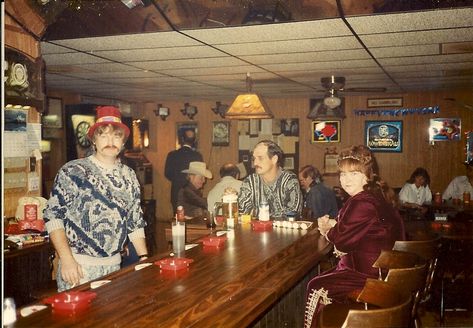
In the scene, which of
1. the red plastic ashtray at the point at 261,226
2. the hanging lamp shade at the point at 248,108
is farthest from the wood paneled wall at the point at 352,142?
the red plastic ashtray at the point at 261,226

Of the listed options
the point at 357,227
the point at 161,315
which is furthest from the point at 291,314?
the point at 161,315

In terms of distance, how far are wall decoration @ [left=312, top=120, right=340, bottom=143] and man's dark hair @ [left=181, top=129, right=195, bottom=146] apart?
2.62m

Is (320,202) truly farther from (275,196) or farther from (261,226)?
(261,226)

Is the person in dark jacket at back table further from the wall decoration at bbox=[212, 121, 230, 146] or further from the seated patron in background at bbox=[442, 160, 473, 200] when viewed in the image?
the seated patron in background at bbox=[442, 160, 473, 200]

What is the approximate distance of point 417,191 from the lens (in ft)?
25.8

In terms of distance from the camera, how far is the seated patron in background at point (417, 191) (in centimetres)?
777

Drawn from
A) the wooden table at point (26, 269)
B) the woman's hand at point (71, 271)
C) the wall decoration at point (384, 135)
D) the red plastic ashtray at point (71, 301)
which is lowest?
the wooden table at point (26, 269)

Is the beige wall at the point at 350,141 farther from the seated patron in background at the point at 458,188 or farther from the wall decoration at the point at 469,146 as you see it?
the seated patron in background at the point at 458,188

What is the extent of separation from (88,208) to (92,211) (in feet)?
0.10

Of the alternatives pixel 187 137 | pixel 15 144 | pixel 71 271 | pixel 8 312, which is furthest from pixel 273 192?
pixel 187 137

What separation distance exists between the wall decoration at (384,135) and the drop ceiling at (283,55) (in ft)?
4.17

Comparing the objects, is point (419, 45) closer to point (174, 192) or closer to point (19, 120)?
point (19, 120)

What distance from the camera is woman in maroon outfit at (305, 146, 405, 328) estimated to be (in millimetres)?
2867

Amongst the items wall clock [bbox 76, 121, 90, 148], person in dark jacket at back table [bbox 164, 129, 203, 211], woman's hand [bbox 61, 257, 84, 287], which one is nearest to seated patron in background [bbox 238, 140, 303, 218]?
woman's hand [bbox 61, 257, 84, 287]
